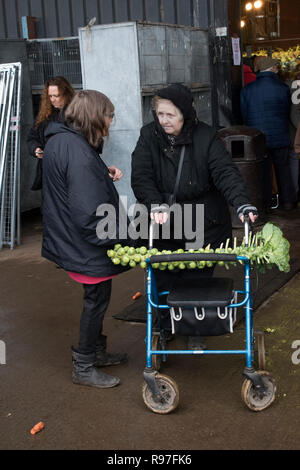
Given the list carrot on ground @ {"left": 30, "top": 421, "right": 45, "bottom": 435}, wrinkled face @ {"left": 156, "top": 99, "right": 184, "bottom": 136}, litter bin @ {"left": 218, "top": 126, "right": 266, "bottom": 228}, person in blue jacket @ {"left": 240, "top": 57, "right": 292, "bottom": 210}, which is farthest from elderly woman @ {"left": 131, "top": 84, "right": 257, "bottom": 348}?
person in blue jacket @ {"left": 240, "top": 57, "right": 292, "bottom": 210}

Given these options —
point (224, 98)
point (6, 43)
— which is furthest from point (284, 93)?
point (6, 43)

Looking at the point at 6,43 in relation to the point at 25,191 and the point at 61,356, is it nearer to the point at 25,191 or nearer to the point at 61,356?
the point at 25,191

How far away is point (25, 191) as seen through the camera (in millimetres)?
8383

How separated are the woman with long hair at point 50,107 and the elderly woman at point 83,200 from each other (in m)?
2.28

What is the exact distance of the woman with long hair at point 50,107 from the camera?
6090 mm

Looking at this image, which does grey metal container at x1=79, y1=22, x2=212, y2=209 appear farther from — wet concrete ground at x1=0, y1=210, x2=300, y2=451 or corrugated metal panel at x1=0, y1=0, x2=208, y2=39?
wet concrete ground at x1=0, y1=210, x2=300, y2=451

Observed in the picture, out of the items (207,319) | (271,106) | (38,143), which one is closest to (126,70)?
(38,143)

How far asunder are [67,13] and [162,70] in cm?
272

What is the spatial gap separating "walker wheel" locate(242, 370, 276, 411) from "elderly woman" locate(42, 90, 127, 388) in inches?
40.5

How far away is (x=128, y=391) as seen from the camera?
3848mm

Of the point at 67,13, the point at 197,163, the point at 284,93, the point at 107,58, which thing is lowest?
the point at 197,163

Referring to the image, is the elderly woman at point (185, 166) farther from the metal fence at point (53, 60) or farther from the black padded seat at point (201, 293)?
the metal fence at point (53, 60)
